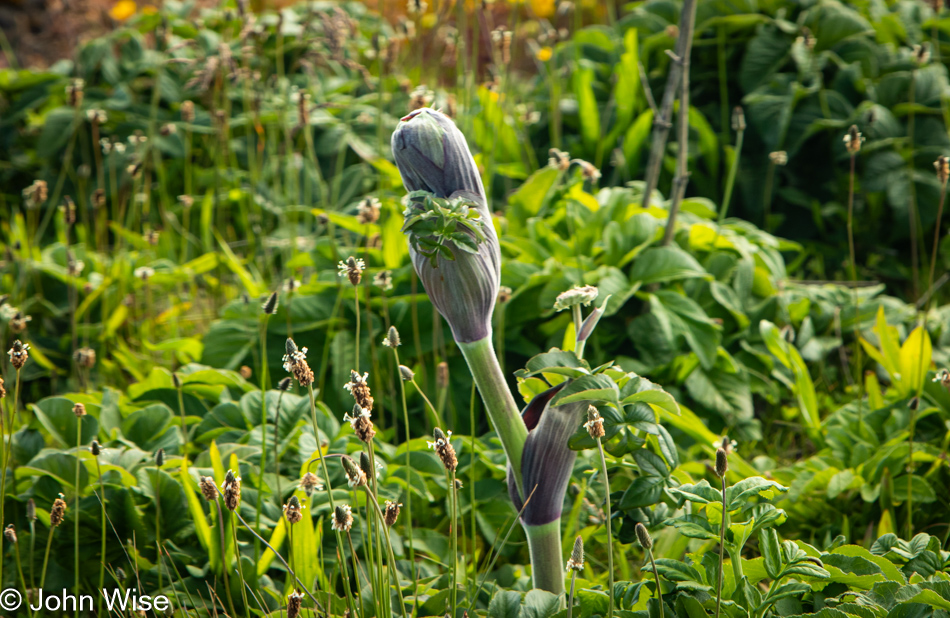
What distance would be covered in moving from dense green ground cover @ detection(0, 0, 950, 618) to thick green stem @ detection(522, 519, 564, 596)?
9cm

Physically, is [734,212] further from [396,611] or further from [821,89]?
[396,611]

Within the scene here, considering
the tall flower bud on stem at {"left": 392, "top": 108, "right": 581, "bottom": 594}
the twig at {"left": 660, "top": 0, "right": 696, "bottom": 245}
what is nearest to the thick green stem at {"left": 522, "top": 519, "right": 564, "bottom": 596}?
the tall flower bud on stem at {"left": 392, "top": 108, "right": 581, "bottom": 594}

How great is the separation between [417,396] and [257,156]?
70.2 inches

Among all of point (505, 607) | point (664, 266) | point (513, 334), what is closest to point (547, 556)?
point (505, 607)

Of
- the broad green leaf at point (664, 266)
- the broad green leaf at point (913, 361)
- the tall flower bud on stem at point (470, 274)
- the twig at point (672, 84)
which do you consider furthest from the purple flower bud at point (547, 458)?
the twig at point (672, 84)

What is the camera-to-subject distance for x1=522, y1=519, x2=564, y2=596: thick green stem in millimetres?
1152

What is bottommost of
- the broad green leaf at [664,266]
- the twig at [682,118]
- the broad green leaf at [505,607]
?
the broad green leaf at [505,607]

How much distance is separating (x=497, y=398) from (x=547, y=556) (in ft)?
0.87

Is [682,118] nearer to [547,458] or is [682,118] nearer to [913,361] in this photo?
[913,361]

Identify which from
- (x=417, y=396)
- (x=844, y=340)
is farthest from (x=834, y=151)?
(x=417, y=396)

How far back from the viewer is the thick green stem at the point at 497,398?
1.09 meters

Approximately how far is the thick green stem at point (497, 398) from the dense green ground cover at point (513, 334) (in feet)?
0.25

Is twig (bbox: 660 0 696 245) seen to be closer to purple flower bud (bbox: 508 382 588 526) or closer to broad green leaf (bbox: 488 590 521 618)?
purple flower bud (bbox: 508 382 588 526)

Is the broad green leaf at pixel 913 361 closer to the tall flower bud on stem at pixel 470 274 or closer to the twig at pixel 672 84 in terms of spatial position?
the twig at pixel 672 84
